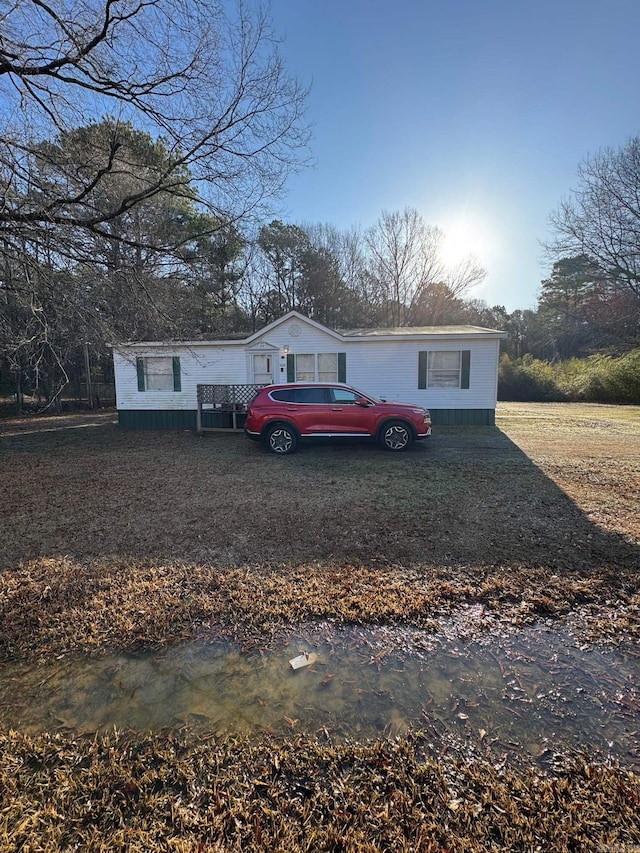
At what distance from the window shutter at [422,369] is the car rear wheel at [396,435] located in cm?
425

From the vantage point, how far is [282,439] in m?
8.51

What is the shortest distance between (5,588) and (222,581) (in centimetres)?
174

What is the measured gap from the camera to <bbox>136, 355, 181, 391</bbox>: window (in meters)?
13.0

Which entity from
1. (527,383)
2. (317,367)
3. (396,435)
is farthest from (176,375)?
(527,383)

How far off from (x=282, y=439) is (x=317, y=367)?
4713 mm

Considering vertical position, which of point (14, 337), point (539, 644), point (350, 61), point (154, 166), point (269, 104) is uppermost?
point (350, 61)

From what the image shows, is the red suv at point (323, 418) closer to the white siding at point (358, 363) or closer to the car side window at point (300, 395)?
the car side window at point (300, 395)

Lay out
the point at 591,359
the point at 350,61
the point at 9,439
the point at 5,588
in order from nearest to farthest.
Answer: the point at 5,588 → the point at 350,61 → the point at 9,439 → the point at 591,359

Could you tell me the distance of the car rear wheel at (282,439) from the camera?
8.43m

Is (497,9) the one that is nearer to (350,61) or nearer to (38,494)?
(350,61)

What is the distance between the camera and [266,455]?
27.4 feet

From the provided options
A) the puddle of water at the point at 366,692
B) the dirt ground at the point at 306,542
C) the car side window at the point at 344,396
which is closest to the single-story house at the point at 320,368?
the car side window at the point at 344,396

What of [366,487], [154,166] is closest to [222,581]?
[366,487]

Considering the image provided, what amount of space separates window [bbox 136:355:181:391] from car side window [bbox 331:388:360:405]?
264 inches
